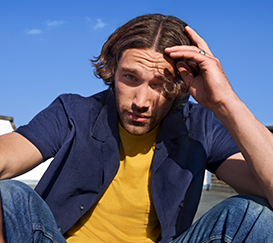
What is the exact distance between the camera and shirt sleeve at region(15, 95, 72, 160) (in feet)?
6.84

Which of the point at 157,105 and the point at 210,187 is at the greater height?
the point at 157,105

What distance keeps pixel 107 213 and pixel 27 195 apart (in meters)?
A: 0.70

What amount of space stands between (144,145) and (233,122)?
0.67 metres

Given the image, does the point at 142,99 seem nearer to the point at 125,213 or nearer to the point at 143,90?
the point at 143,90

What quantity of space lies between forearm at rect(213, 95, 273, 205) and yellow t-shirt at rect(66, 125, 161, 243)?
25.9 inches

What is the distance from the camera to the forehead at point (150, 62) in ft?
7.27

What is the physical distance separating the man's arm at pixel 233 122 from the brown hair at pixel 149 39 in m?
0.10


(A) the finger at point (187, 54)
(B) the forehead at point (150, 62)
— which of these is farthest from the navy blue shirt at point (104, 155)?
(A) the finger at point (187, 54)

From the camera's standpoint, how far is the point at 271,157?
73.0 inches

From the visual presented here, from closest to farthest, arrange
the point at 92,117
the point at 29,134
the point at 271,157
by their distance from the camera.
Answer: the point at 271,157, the point at 29,134, the point at 92,117

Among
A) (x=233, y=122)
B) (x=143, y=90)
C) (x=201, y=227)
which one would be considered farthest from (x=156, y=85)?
(x=201, y=227)

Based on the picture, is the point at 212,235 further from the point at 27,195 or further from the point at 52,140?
the point at 52,140

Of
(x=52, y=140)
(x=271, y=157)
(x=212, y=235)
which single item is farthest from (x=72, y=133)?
(x=271, y=157)

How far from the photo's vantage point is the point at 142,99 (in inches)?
85.8
